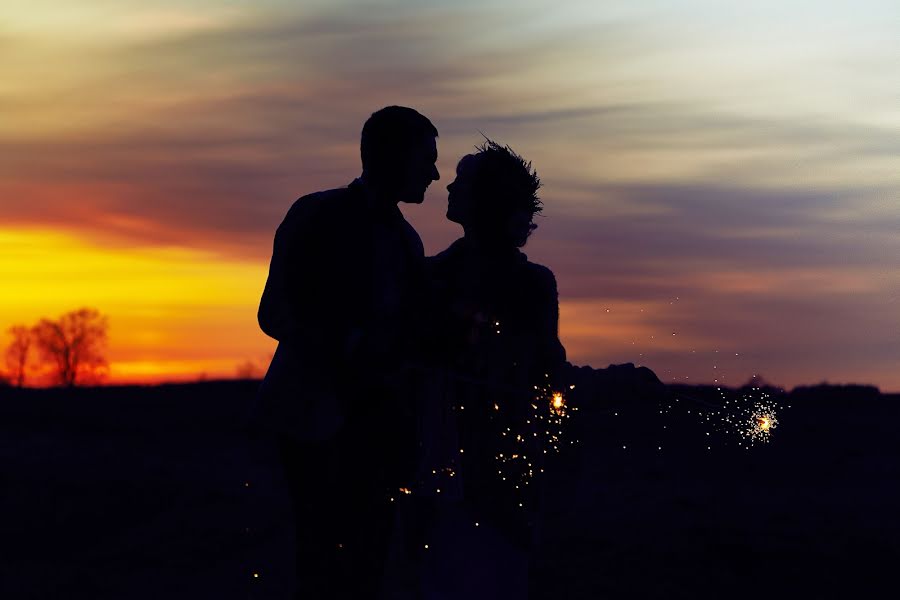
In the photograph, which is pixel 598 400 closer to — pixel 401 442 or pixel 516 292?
pixel 516 292

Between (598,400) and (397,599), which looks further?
(397,599)

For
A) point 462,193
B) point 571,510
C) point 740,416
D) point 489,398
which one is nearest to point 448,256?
point 462,193

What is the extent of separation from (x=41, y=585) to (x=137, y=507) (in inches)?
75.7

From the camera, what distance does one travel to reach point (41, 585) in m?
10.0

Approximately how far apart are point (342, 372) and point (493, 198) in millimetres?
1026

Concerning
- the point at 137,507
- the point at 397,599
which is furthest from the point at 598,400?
the point at 137,507

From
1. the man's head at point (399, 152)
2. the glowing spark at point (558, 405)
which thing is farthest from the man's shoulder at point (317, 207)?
the glowing spark at point (558, 405)

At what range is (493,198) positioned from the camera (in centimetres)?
546

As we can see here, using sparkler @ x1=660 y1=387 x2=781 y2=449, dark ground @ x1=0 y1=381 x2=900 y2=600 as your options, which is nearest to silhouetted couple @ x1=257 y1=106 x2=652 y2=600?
sparkler @ x1=660 y1=387 x2=781 y2=449

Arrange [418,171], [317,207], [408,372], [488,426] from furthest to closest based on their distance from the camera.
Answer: [488,426] → [408,372] → [418,171] → [317,207]

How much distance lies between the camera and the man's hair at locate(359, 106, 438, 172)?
5.11 m

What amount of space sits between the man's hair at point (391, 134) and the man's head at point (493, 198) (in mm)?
377

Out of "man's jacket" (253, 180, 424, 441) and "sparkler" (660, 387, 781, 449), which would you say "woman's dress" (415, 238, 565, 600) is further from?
"sparkler" (660, 387, 781, 449)

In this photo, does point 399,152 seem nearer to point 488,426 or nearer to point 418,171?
point 418,171
